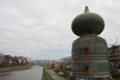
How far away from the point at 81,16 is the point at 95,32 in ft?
3.20

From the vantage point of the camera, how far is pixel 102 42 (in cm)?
488

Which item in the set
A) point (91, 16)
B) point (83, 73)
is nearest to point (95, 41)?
point (91, 16)

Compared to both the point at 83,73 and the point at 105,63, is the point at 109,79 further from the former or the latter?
the point at 83,73

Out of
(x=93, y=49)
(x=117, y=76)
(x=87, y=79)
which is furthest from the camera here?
(x=117, y=76)

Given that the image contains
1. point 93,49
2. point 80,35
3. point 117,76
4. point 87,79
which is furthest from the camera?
point 117,76

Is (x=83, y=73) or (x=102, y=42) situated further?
(x=102, y=42)

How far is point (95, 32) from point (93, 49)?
0.82 meters

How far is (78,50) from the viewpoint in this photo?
16.1 ft

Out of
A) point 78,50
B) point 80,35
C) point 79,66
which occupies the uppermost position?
point 80,35

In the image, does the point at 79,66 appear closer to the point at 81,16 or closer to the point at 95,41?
the point at 95,41

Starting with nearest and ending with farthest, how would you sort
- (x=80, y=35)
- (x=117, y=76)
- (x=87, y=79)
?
1. (x=87, y=79)
2. (x=80, y=35)
3. (x=117, y=76)

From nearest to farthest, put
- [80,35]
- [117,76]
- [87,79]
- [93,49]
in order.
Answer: [87,79] < [93,49] < [80,35] < [117,76]

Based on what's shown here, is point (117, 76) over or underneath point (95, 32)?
underneath

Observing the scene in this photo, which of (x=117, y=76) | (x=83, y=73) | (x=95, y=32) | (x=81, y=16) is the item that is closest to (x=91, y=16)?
(x=81, y=16)
